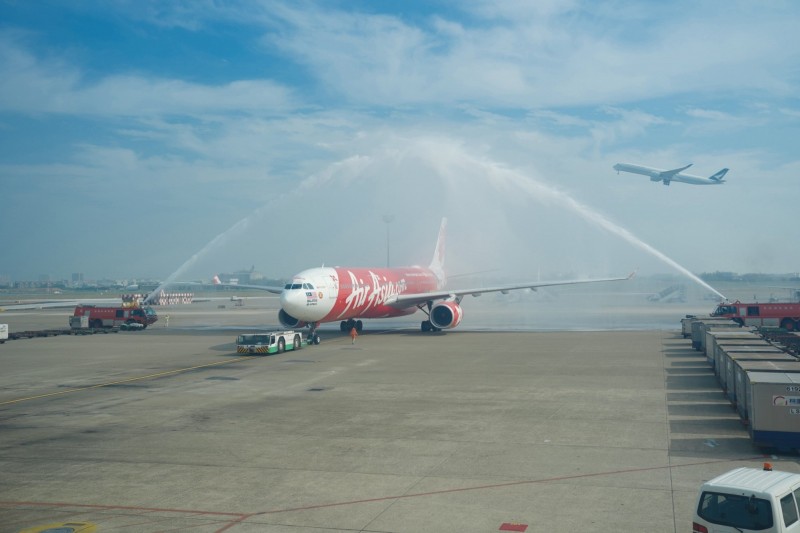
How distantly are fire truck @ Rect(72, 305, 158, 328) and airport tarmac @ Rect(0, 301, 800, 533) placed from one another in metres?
26.6

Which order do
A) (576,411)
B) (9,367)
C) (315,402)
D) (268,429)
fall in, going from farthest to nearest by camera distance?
(9,367) → (315,402) → (576,411) → (268,429)

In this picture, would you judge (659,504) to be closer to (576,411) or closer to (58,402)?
(576,411)

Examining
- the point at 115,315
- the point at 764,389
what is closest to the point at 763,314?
the point at 764,389

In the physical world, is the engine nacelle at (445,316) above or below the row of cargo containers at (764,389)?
above

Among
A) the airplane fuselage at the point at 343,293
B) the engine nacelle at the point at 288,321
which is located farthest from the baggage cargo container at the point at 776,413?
the engine nacelle at the point at 288,321

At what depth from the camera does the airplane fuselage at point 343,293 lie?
4409cm

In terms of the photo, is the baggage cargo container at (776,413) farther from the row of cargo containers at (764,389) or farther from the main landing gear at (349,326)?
the main landing gear at (349,326)

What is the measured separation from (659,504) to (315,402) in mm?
13955

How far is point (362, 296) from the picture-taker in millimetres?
50719

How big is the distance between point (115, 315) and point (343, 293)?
26.2 meters

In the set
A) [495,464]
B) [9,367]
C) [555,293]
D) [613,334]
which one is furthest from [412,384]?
[555,293]

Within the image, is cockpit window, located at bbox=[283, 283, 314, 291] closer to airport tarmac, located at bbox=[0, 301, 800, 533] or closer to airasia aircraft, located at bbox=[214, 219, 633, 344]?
airasia aircraft, located at bbox=[214, 219, 633, 344]

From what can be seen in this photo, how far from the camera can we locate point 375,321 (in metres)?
71.9

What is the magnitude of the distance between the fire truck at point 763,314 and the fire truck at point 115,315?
157 feet
